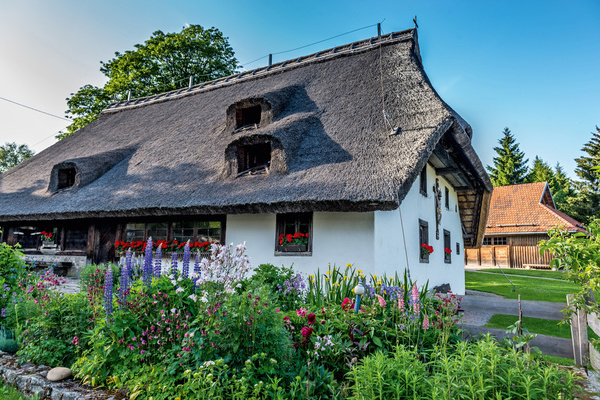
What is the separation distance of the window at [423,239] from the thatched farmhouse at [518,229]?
16380mm

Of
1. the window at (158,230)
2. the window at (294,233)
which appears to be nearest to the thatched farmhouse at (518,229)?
the window at (294,233)

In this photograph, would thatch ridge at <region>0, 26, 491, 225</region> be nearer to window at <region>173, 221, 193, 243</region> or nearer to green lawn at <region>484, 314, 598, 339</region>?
window at <region>173, 221, 193, 243</region>

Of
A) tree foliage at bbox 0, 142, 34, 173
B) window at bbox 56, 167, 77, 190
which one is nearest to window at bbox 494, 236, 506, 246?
window at bbox 56, 167, 77, 190

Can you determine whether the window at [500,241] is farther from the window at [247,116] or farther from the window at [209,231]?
the window at [209,231]

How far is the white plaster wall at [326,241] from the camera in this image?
6.53 metres

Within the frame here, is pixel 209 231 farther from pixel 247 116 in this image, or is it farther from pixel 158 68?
pixel 158 68

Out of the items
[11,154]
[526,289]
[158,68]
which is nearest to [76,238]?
[158,68]

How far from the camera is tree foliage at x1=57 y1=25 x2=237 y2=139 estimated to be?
64.8 feet

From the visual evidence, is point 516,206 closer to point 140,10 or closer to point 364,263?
point 364,263

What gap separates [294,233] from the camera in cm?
731

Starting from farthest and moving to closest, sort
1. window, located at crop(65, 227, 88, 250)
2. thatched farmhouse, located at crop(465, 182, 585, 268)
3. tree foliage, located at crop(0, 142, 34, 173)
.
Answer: tree foliage, located at crop(0, 142, 34, 173) → thatched farmhouse, located at crop(465, 182, 585, 268) → window, located at crop(65, 227, 88, 250)

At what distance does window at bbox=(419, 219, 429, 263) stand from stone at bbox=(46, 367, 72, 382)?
23.0 ft

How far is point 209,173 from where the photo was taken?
830 cm

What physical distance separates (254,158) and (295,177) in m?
1.95
